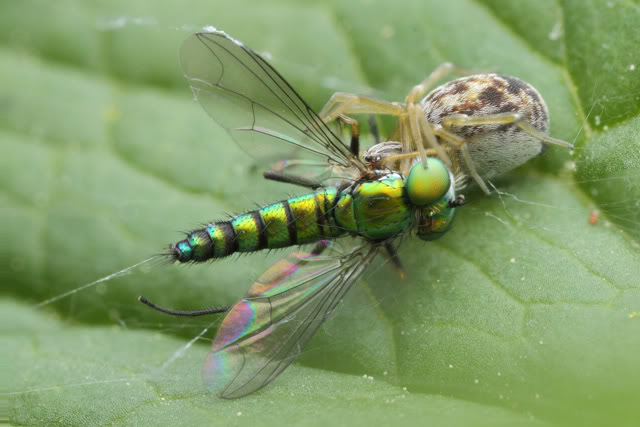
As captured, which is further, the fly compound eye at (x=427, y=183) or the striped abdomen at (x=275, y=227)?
the striped abdomen at (x=275, y=227)

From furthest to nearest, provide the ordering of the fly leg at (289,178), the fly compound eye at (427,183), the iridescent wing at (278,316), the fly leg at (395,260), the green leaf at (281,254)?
1. the fly leg at (289,178)
2. the fly leg at (395,260)
3. the fly compound eye at (427,183)
4. the iridescent wing at (278,316)
5. the green leaf at (281,254)

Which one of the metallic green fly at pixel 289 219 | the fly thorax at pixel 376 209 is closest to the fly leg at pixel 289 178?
the metallic green fly at pixel 289 219

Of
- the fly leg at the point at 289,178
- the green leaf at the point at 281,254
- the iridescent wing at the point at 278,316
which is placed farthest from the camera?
the fly leg at the point at 289,178

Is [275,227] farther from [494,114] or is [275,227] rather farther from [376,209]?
[494,114]

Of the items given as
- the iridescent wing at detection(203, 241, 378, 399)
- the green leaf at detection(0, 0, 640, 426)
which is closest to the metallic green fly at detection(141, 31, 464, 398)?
the iridescent wing at detection(203, 241, 378, 399)

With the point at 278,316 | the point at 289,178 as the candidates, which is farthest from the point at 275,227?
→ the point at 278,316

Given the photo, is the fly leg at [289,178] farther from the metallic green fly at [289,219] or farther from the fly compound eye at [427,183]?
the fly compound eye at [427,183]
